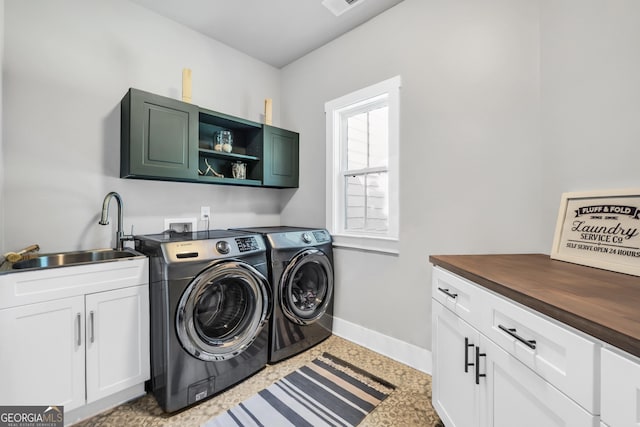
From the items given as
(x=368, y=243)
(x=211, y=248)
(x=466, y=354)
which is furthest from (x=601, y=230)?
(x=211, y=248)

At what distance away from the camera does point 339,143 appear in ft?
8.83

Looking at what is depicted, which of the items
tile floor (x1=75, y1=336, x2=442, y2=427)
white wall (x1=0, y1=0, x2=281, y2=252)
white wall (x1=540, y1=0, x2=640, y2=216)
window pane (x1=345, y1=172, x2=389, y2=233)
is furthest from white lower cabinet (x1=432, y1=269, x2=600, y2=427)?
white wall (x1=0, y1=0, x2=281, y2=252)

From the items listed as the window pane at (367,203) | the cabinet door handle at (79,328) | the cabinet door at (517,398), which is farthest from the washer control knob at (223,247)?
the cabinet door at (517,398)

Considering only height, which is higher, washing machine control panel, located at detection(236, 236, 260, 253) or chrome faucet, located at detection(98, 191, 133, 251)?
chrome faucet, located at detection(98, 191, 133, 251)

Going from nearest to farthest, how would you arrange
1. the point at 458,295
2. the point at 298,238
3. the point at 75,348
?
the point at 458,295 < the point at 75,348 < the point at 298,238

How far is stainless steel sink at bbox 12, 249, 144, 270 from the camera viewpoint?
5.49 feet

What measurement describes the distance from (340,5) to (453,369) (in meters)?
2.62

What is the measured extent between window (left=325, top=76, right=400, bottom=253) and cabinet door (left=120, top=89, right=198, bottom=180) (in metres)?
1.24

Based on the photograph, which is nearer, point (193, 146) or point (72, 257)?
point (72, 257)

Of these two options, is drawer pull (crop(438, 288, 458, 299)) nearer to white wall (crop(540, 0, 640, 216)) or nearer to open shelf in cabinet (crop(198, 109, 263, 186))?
white wall (crop(540, 0, 640, 216))

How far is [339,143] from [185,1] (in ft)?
5.55

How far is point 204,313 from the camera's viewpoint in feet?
6.09

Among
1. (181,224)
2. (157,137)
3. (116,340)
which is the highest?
(157,137)

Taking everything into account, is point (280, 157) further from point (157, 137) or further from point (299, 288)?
point (299, 288)
